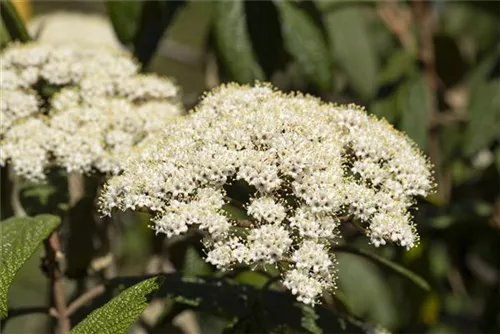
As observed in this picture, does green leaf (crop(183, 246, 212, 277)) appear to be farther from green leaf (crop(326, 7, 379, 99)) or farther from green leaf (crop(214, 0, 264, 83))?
green leaf (crop(326, 7, 379, 99))

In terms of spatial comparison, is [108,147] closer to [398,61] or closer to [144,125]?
[144,125]

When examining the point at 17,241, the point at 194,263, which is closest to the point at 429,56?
the point at 194,263

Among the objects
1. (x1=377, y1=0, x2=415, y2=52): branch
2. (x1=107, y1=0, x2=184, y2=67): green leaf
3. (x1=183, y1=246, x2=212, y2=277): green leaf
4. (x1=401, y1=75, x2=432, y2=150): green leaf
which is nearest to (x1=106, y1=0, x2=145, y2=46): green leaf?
(x1=107, y1=0, x2=184, y2=67): green leaf

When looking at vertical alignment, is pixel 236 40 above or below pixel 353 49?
below

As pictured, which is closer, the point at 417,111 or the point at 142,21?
the point at 142,21

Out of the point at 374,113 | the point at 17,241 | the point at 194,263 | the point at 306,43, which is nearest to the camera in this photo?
the point at 17,241

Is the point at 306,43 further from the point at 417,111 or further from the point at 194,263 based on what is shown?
the point at 194,263
